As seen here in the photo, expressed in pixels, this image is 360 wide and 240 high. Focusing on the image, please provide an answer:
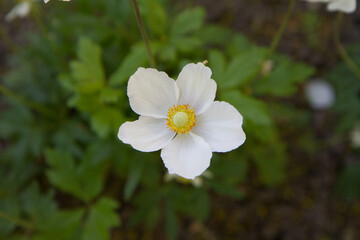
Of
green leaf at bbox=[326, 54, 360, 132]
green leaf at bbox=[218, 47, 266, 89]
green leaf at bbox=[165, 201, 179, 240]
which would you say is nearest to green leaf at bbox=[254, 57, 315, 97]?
green leaf at bbox=[218, 47, 266, 89]

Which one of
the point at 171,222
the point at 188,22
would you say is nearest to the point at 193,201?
the point at 171,222

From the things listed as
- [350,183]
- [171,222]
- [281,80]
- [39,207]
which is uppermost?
[281,80]

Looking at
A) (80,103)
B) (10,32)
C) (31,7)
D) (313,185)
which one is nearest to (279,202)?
(313,185)

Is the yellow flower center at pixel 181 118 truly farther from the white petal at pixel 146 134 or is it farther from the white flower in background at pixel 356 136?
the white flower in background at pixel 356 136

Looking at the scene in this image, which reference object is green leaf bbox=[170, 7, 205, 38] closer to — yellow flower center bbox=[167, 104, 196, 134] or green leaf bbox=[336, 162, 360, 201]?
yellow flower center bbox=[167, 104, 196, 134]

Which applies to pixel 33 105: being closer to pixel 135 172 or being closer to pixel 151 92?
pixel 135 172
